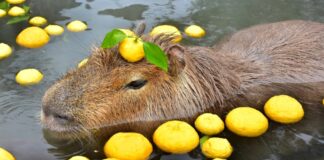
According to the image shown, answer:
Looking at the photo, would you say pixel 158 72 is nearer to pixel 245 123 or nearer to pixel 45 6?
pixel 245 123

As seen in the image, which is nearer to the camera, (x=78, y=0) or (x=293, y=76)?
(x=293, y=76)

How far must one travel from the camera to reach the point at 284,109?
545 cm

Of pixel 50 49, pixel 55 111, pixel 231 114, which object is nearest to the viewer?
pixel 55 111

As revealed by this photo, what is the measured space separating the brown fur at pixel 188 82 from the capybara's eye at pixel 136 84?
0.14 ft

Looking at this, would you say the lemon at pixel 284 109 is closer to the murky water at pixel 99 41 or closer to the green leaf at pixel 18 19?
the murky water at pixel 99 41

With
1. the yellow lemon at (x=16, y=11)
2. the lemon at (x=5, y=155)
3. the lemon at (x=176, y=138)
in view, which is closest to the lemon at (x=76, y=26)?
the yellow lemon at (x=16, y=11)

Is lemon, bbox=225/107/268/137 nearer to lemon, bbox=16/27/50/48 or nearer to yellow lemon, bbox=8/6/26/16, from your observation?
lemon, bbox=16/27/50/48

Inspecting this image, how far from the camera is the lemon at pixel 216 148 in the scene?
496 centimetres

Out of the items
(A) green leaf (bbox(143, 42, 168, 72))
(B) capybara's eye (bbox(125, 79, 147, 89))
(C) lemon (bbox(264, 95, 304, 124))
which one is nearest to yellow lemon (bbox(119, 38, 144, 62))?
(A) green leaf (bbox(143, 42, 168, 72))

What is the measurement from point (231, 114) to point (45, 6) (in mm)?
4089

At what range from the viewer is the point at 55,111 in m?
4.92

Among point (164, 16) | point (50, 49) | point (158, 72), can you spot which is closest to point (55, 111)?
point (158, 72)

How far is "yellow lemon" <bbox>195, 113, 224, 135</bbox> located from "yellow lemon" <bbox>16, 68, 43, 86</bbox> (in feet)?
6.92

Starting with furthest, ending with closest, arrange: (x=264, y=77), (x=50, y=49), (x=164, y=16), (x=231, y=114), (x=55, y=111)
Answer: (x=164, y=16) → (x=50, y=49) → (x=264, y=77) → (x=231, y=114) → (x=55, y=111)
